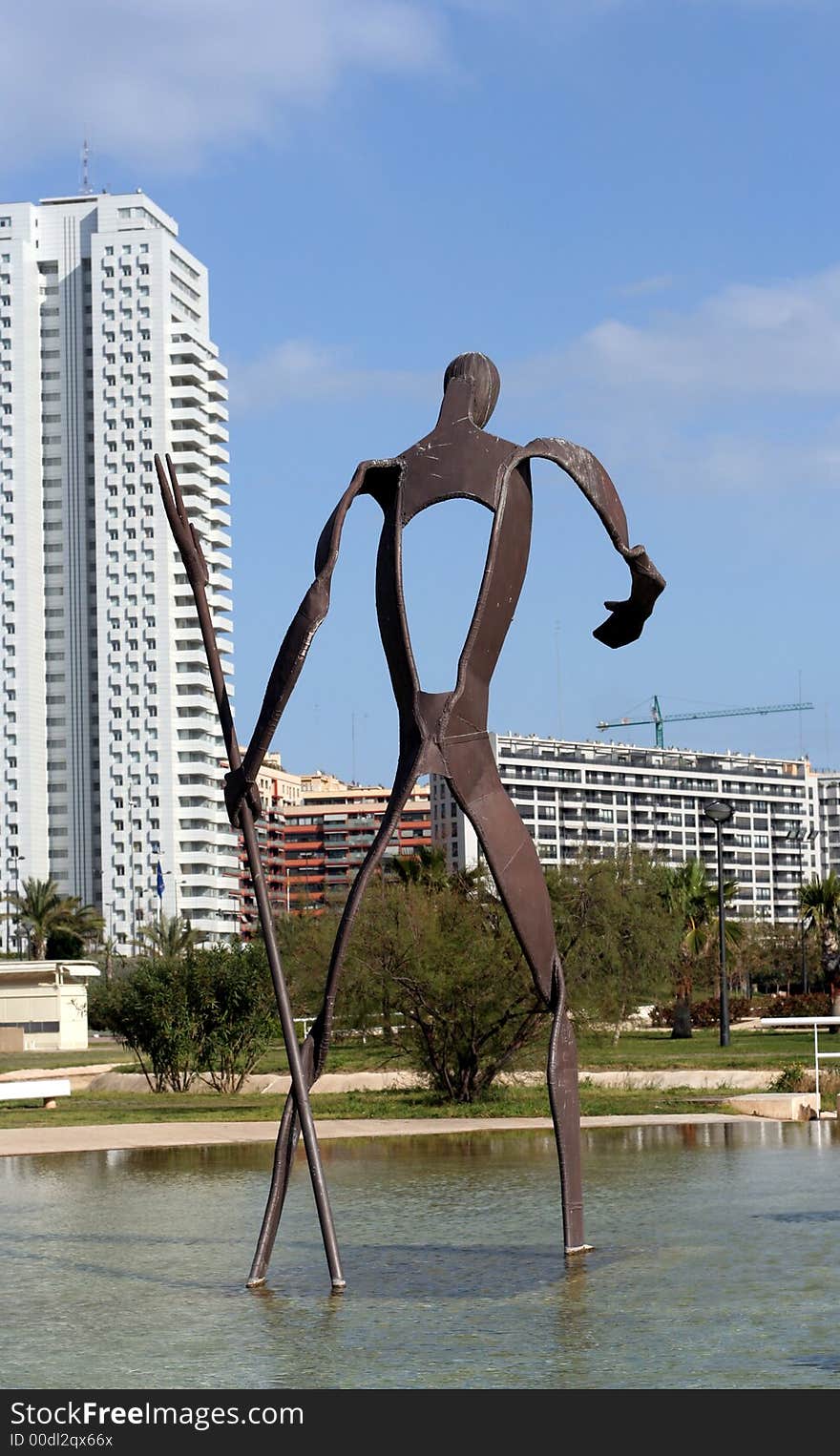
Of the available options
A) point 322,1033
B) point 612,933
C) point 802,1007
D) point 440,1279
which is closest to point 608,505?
point 322,1033

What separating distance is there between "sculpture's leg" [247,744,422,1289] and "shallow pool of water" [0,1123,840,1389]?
0.30m

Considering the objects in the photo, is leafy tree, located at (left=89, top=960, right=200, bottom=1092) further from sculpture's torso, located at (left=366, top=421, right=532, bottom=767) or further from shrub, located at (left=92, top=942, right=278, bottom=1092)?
sculpture's torso, located at (left=366, top=421, right=532, bottom=767)

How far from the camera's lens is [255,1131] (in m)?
19.8

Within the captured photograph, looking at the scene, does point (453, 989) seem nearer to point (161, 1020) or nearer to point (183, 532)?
point (161, 1020)

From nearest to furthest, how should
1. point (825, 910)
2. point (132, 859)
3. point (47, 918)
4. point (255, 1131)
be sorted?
point (255, 1131)
point (825, 910)
point (47, 918)
point (132, 859)

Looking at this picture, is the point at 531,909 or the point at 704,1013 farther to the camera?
the point at 704,1013

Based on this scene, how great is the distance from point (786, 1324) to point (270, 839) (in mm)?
169947

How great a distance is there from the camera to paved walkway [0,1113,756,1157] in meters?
19.0

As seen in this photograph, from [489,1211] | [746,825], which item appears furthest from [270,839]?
[489,1211]

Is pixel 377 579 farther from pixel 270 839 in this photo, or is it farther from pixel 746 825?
pixel 746 825

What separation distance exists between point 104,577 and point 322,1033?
121 meters

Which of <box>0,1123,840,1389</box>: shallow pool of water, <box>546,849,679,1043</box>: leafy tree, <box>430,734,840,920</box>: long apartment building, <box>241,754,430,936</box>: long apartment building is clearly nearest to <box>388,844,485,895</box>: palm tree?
<box>546,849,679,1043</box>: leafy tree

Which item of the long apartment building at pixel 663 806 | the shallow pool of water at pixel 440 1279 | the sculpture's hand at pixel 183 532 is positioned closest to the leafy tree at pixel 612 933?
the shallow pool of water at pixel 440 1279

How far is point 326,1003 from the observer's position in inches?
384
